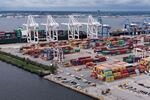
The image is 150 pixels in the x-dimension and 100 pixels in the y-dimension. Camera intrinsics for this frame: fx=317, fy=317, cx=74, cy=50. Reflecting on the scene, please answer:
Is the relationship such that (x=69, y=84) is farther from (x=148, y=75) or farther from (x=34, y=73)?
(x=148, y=75)

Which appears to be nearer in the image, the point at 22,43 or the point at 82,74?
the point at 82,74

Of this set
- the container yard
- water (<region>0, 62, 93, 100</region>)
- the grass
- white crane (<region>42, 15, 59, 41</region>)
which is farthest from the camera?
white crane (<region>42, 15, 59, 41</region>)

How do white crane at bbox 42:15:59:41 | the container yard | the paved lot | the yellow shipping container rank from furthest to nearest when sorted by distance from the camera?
white crane at bbox 42:15:59:41 < the yellow shipping container < the container yard < the paved lot

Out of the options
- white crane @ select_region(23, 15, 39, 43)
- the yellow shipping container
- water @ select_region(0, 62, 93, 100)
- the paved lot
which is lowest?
water @ select_region(0, 62, 93, 100)

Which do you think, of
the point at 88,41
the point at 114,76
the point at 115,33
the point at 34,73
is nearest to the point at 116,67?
the point at 114,76

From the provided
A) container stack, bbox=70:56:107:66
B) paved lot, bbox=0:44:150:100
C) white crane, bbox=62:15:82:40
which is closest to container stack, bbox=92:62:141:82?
paved lot, bbox=0:44:150:100

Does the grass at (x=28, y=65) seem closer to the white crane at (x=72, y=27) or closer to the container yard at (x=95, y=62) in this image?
the container yard at (x=95, y=62)

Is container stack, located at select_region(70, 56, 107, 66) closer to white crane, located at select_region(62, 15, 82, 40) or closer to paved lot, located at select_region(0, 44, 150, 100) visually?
paved lot, located at select_region(0, 44, 150, 100)
